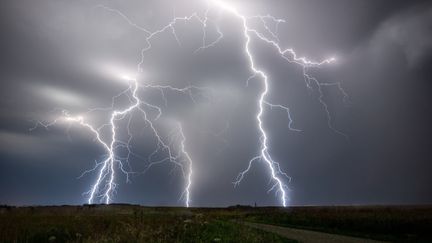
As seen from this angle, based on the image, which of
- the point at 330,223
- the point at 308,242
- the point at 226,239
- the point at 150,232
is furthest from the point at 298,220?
the point at 150,232

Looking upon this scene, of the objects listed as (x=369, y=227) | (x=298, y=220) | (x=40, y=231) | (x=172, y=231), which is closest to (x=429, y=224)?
(x=369, y=227)

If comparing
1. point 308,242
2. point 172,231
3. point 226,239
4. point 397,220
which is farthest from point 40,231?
point 397,220

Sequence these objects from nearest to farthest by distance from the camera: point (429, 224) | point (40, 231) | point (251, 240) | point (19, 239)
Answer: point (251, 240), point (19, 239), point (40, 231), point (429, 224)

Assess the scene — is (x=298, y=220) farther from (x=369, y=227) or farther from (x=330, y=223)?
(x=369, y=227)

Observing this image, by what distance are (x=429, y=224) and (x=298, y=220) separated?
8.14m

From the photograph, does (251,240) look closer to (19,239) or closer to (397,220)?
(19,239)

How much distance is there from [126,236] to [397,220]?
15080 millimetres

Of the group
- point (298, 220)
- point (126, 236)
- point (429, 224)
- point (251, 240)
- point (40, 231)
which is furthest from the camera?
point (298, 220)

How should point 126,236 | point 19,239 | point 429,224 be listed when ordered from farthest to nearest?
1. point 429,224
2. point 19,239
3. point 126,236

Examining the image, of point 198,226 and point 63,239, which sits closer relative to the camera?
point 63,239

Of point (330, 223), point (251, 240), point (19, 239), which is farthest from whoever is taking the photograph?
point (330, 223)

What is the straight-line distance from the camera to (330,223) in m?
21.5

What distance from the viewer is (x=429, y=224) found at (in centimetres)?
1809

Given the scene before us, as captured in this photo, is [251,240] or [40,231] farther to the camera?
[40,231]
